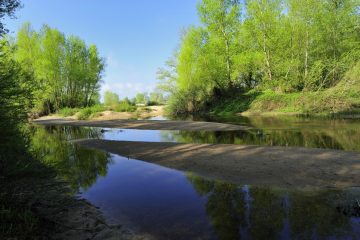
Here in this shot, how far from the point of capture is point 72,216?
20.9 ft

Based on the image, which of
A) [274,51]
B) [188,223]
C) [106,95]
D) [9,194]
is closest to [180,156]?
[188,223]

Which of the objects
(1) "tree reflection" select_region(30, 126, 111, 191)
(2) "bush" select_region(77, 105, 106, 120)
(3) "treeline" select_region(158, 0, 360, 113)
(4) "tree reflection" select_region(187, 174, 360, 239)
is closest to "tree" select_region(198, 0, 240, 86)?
(3) "treeline" select_region(158, 0, 360, 113)

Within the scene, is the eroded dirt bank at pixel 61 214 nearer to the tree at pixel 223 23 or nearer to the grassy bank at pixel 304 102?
the grassy bank at pixel 304 102

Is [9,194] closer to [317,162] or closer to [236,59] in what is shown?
[317,162]

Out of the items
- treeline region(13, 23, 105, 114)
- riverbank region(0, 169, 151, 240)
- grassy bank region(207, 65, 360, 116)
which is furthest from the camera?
treeline region(13, 23, 105, 114)

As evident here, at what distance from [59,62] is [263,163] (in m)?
45.8

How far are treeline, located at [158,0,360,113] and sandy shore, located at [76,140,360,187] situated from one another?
21908mm

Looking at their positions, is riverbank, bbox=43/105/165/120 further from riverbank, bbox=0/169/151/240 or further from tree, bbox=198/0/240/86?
riverbank, bbox=0/169/151/240

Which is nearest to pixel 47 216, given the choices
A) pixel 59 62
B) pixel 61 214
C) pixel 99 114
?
pixel 61 214

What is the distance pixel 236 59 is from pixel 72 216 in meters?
38.4

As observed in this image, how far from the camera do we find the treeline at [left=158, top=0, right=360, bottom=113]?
1394 inches

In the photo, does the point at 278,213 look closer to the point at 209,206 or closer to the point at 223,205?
the point at 223,205

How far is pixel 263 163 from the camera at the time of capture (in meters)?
10.2

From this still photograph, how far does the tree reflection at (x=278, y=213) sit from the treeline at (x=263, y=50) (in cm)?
2595
